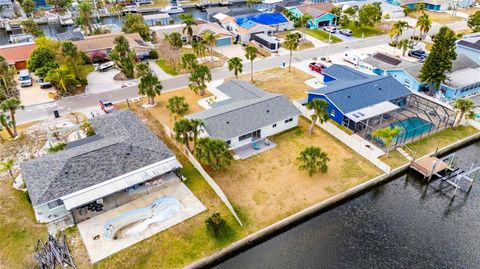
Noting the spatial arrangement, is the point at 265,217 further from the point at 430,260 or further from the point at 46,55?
the point at 46,55

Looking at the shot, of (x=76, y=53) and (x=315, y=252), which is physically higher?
(x=76, y=53)

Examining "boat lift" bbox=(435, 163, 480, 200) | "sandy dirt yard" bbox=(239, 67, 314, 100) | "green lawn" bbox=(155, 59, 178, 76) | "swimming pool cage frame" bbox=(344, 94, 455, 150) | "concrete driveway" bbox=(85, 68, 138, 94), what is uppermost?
"green lawn" bbox=(155, 59, 178, 76)

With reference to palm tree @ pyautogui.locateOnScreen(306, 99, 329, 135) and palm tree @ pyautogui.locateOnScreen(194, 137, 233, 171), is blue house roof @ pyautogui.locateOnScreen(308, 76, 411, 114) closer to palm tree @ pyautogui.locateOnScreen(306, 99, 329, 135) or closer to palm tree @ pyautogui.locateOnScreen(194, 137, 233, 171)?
palm tree @ pyautogui.locateOnScreen(306, 99, 329, 135)

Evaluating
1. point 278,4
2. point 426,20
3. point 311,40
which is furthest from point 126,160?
point 278,4

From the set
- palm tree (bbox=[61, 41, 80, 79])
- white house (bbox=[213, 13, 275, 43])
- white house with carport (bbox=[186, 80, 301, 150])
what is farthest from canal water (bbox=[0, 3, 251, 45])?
white house with carport (bbox=[186, 80, 301, 150])

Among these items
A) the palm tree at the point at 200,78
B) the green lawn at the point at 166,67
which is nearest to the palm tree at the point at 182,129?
the palm tree at the point at 200,78

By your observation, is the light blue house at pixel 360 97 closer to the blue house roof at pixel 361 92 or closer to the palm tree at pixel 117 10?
the blue house roof at pixel 361 92

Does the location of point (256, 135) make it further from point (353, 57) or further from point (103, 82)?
point (353, 57)
